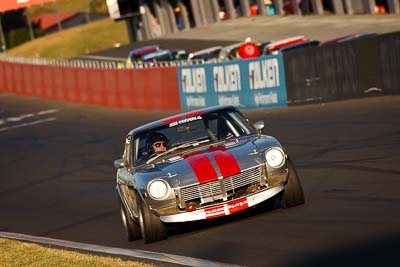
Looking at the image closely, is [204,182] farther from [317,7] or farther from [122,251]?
[317,7]

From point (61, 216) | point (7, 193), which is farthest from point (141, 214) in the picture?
point (7, 193)

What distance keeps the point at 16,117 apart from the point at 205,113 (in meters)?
30.5

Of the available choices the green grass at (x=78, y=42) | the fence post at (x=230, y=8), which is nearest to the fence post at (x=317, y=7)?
the fence post at (x=230, y=8)

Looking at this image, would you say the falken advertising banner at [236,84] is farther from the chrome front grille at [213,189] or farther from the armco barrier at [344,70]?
the chrome front grille at [213,189]

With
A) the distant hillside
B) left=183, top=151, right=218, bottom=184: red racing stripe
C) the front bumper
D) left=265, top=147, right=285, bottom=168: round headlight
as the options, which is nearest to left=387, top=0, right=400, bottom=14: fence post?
left=265, top=147, right=285, bottom=168: round headlight

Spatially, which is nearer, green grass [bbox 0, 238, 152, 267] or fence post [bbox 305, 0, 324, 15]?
green grass [bbox 0, 238, 152, 267]

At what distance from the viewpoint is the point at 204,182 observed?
1067cm

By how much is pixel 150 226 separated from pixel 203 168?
33.9 inches

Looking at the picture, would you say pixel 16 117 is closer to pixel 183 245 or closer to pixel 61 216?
pixel 61 216

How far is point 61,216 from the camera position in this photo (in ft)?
51.7

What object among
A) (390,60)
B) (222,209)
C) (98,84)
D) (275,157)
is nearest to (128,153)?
(222,209)

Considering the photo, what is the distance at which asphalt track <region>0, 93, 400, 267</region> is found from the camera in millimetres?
9219

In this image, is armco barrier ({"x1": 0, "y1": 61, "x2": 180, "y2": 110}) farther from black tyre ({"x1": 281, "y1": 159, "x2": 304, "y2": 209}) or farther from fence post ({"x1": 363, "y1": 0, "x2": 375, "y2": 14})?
black tyre ({"x1": 281, "y1": 159, "x2": 304, "y2": 209})

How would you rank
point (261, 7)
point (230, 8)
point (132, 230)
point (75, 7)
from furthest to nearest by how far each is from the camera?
point (75, 7), point (230, 8), point (261, 7), point (132, 230)
